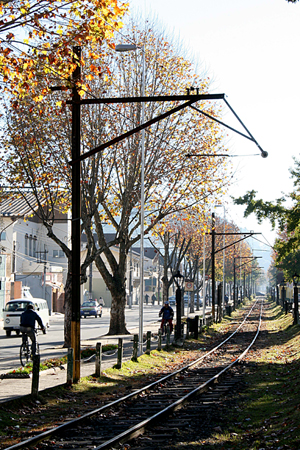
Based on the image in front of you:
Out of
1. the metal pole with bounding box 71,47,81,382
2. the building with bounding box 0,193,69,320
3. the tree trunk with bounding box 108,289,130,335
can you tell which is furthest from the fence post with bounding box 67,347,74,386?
the building with bounding box 0,193,69,320

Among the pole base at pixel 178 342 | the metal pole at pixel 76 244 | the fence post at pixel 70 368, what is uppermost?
the metal pole at pixel 76 244

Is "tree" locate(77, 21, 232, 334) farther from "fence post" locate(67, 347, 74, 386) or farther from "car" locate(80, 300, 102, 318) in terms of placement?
"car" locate(80, 300, 102, 318)

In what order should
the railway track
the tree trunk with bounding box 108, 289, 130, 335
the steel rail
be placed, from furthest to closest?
1. the tree trunk with bounding box 108, 289, 130, 335
2. the railway track
3. the steel rail

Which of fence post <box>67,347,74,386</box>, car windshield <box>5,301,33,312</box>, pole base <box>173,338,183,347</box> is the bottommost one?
pole base <box>173,338,183,347</box>

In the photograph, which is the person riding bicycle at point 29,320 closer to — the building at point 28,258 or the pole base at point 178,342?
the pole base at point 178,342

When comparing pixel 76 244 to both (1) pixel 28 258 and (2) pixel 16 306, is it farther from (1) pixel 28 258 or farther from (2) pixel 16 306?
(1) pixel 28 258

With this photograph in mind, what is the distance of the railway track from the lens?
9.23m

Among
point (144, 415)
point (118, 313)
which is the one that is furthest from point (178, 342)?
point (144, 415)

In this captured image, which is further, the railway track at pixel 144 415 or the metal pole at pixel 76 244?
the metal pole at pixel 76 244

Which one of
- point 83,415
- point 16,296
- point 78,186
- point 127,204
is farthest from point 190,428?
point 16,296

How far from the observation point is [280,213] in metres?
35.2

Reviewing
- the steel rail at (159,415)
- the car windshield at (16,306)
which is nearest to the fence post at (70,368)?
the steel rail at (159,415)

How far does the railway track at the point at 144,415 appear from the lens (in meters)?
9.23

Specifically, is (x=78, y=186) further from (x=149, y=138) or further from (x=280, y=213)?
(x=280, y=213)
